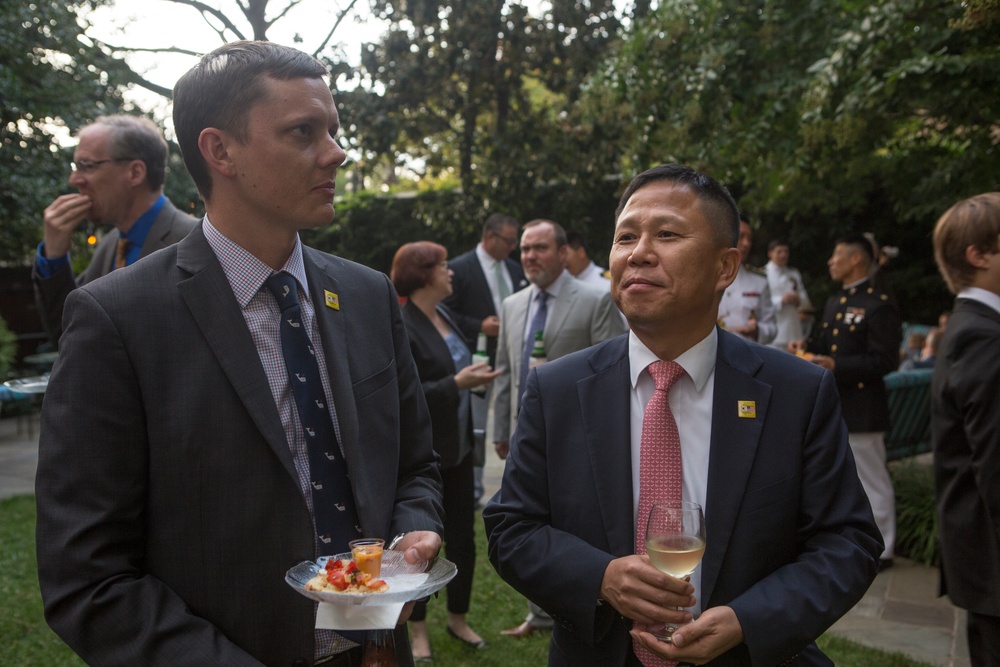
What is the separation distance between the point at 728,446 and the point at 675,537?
349mm

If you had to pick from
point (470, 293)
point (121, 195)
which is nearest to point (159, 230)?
point (121, 195)

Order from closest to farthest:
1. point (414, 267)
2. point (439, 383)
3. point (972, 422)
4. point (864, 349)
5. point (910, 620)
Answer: point (972, 422)
point (439, 383)
point (414, 267)
point (910, 620)
point (864, 349)

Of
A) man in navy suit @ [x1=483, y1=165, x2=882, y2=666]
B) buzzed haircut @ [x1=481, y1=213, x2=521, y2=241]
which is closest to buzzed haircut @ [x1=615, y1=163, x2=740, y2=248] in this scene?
man in navy suit @ [x1=483, y1=165, x2=882, y2=666]

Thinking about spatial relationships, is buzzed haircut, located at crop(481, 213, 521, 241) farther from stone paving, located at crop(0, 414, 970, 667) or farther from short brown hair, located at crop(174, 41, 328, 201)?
short brown hair, located at crop(174, 41, 328, 201)

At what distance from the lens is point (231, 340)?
6.45 ft

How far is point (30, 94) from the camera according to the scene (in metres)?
13.0

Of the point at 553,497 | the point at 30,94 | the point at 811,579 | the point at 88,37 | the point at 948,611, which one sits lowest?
the point at 948,611

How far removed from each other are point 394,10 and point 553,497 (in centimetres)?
1406

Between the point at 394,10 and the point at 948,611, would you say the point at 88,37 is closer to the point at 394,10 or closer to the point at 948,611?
the point at 394,10

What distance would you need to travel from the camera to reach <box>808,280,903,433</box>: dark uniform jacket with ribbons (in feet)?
20.9

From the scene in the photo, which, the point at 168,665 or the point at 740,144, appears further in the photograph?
the point at 740,144

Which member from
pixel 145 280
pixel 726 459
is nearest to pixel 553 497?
pixel 726 459

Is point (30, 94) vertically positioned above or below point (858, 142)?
above

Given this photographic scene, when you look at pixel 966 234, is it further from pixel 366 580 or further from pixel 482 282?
pixel 482 282
